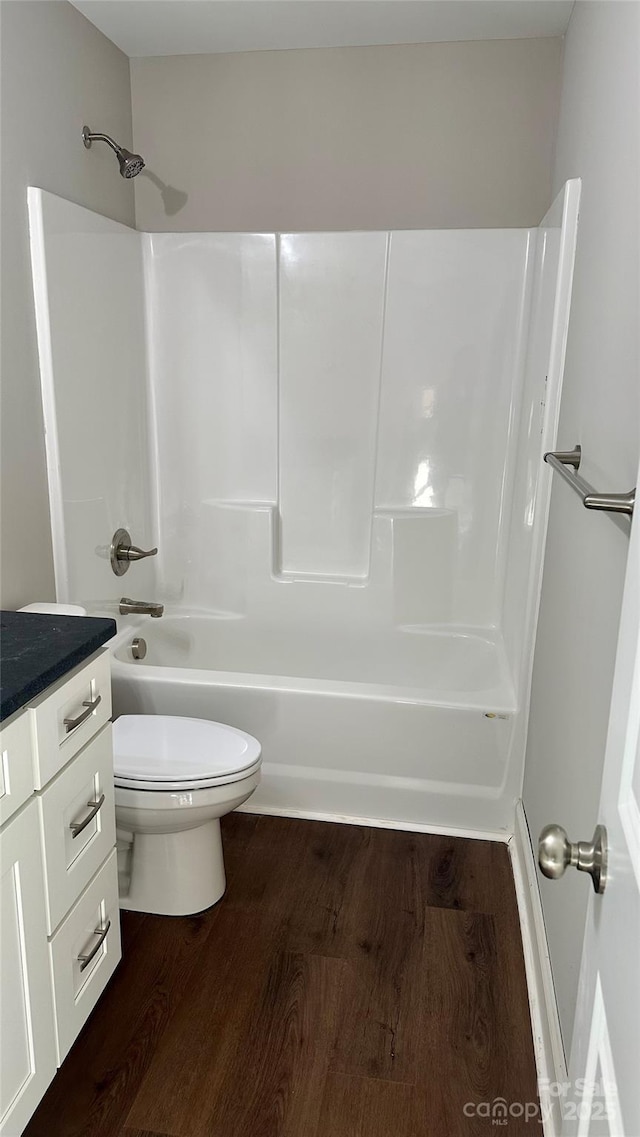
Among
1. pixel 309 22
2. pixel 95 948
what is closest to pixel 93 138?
pixel 309 22

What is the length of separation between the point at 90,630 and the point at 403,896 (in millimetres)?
1130

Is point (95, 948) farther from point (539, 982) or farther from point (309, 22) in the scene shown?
point (309, 22)

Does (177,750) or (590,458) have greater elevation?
(590,458)

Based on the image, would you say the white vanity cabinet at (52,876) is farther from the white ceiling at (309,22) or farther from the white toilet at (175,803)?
the white ceiling at (309,22)

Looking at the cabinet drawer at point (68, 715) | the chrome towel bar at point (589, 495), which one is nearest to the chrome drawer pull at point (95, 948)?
the cabinet drawer at point (68, 715)

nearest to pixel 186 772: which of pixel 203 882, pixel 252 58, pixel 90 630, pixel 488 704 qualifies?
pixel 203 882

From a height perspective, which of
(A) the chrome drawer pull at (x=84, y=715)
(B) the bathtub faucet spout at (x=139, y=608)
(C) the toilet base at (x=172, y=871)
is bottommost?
(C) the toilet base at (x=172, y=871)

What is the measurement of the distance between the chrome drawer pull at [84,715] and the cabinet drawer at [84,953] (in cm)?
34

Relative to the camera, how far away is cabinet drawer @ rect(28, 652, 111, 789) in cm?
126

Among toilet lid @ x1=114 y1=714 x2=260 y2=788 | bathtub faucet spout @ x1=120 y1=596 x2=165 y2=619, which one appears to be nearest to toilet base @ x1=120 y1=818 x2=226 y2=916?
toilet lid @ x1=114 y1=714 x2=260 y2=788

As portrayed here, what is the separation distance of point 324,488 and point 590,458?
4.56 feet

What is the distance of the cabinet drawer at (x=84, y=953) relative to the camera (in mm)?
1379

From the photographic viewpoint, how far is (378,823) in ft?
7.65

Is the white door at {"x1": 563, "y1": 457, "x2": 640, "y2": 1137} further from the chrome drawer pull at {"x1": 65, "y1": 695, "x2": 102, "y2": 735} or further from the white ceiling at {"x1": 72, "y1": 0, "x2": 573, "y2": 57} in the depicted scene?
the white ceiling at {"x1": 72, "y1": 0, "x2": 573, "y2": 57}
